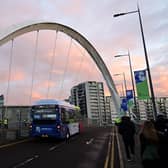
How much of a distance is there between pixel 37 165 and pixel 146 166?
6.23m

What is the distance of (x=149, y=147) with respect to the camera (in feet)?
16.5

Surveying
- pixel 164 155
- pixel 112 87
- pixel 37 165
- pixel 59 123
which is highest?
pixel 112 87

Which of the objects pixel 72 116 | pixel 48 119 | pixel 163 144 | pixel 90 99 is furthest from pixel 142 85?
pixel 90 99

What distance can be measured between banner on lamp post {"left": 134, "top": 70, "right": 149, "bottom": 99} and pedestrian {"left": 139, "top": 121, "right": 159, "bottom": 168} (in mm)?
12583

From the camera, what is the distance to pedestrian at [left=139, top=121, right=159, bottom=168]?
4867mm

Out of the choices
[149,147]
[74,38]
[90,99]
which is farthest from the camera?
[90,99]

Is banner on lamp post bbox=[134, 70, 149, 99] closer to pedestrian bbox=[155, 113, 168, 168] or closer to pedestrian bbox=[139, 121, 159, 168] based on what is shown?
pedestrian bbox=[155, 113, 168, 168]

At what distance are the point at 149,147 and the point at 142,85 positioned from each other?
1341 centimetres

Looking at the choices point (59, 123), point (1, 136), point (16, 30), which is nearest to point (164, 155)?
point (59, 123)

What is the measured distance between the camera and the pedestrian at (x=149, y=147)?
192 inches

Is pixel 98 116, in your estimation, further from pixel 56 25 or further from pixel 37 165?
pixel 37 165

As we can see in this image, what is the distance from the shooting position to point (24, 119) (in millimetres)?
29219

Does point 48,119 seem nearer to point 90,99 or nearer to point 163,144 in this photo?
point 163,144

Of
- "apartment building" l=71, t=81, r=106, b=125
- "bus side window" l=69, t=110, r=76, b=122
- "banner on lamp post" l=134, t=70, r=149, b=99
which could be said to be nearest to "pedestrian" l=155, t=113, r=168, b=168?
"banner on lamp post" l=134, t=70, r=149, b=99
